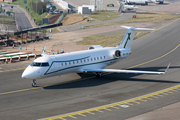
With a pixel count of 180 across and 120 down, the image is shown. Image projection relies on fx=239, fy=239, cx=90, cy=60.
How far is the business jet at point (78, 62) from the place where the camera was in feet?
93.3

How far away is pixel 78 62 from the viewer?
32219mm

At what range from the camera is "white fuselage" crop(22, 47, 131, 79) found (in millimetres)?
28300

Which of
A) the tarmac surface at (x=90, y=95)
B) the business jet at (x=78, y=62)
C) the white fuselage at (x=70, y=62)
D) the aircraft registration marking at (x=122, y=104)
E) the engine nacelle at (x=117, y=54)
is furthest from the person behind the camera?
the engine nacelle at (x=117, y=54)

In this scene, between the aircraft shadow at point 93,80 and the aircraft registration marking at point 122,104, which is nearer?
the aircraft registration marking at point 122,104

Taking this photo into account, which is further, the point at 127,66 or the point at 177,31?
the point at 177,31

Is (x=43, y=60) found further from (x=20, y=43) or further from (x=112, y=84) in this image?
(x=20, y=43)

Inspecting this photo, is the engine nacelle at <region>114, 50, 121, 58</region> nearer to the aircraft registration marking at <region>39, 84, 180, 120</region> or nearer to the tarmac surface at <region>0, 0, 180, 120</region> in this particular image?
the tarmac surface at <region>0, 0, 180, 120</region>

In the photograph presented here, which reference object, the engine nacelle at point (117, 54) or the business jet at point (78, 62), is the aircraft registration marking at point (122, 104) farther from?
the engine nacelle at point (117, 54)

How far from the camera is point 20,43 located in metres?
62.5

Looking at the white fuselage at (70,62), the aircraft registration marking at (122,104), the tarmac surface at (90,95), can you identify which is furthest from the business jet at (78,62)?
the aircraft registration marking at (122,104)

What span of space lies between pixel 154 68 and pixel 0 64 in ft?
88.0

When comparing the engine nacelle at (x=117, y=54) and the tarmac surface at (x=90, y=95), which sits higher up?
the engine nacelle at (x=117, y=54)

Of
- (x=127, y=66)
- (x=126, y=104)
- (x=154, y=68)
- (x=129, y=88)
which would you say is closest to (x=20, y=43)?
(x=127, y=66)

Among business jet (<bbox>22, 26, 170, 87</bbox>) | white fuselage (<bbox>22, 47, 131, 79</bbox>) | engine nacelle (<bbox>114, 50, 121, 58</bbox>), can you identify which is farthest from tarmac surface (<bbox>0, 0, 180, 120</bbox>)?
engine nacelle (<bbox>114, 50, 121, 58</bbox>)
